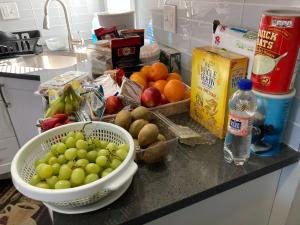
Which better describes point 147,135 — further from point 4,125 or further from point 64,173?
point 4,125

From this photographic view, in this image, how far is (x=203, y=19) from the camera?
3.09 ft

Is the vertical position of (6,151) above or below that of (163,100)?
below

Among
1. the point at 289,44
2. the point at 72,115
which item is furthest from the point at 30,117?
the point at 289,44

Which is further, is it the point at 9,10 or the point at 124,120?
the point at 9,10

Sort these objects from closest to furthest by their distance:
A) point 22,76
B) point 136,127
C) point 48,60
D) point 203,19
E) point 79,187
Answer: point 79,187
point 136,127
point 203,19
point 22,76
point 48,60

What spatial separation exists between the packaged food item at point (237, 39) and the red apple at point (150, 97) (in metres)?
0.25

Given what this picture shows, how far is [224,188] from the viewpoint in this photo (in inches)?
23.8

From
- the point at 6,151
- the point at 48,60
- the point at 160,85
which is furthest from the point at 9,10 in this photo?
the point at 160,85

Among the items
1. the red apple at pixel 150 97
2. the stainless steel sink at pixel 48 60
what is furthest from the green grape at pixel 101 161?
the stainless steel sink at pixel 48 60

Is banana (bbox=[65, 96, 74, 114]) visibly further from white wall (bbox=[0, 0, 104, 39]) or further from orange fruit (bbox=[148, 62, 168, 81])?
white wall (bbox=[0, 0, 104, 39])

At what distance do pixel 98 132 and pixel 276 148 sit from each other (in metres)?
0.48

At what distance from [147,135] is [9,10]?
5.81 ft

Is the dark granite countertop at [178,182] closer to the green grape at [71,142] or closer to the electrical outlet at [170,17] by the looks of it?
the green grape at [71,142]

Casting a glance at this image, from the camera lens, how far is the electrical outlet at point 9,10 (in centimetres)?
182
